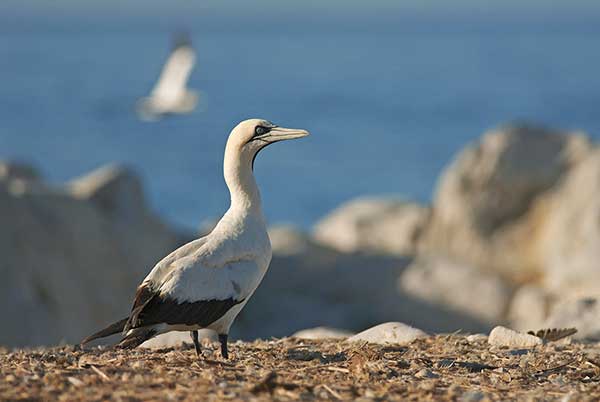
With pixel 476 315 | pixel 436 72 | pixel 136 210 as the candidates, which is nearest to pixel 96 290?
pixel 136 210

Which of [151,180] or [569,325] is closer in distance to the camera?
[569,325]

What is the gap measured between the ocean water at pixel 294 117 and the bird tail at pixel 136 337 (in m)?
29.4

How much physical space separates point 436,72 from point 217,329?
8081 cm

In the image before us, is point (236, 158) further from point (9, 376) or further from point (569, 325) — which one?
point (569, 325)

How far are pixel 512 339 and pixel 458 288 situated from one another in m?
7.81

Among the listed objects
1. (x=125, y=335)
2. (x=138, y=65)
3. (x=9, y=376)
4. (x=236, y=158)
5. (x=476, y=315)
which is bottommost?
(x=9, y=376)

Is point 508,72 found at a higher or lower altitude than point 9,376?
higher

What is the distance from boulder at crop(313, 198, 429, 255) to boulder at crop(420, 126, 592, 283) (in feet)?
3.48

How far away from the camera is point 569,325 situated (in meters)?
11.6

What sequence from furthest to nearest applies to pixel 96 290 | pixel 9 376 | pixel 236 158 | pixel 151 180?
1. pixel 151 180
2. pixel 96 290
3. pixel 236 158
4. pixel 9 376

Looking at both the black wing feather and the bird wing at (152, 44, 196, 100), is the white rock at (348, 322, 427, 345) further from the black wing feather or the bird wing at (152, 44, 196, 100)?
the bird wing at (152, 44, 196, 100)

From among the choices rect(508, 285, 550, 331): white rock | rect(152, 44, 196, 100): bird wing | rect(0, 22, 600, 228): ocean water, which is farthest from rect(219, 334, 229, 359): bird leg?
rect(0, 22, 600, 228): ocean water

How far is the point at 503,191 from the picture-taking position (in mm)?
20484

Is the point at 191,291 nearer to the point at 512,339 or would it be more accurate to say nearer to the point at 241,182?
the point at 241,182
